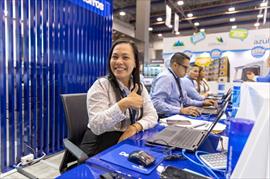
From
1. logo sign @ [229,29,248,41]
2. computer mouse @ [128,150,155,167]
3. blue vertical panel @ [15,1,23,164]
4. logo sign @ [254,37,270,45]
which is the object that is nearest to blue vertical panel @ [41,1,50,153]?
blue vertical panel @ [15,1,23,164]

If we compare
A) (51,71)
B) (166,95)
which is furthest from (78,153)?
(51,71)

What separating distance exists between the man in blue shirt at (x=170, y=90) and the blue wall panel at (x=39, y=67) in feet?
4.78

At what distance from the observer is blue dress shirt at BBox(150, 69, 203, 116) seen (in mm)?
2381

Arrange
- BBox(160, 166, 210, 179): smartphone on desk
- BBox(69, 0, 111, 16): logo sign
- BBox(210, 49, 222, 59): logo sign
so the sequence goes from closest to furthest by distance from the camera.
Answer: BBox(160, 166, 210, 179): smartphone on desk → BBox(69, 0, 111, 16): logo sign → BBox(210, 49, 222, 59): logo sign

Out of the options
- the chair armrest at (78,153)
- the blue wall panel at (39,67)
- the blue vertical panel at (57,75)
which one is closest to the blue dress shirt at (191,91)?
the blue wall panel at (39,67)

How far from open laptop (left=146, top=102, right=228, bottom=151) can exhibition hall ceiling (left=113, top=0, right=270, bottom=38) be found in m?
6.77

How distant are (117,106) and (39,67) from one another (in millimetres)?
1931

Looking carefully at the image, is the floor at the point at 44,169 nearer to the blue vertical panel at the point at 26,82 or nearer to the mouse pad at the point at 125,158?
the blue vertical panel at the point at 26,82

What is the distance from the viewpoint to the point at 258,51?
5.91 m

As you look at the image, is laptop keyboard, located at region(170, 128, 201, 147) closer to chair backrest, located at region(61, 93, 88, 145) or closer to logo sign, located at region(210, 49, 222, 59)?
chair backrest, located at region(61, 93, 88, 145)

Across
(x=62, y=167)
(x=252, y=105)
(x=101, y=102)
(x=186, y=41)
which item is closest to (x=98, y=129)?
(x=101, y=102)

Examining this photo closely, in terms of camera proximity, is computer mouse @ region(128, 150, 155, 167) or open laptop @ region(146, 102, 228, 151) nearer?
computer mouse @ region(128, 150, 155, 167)

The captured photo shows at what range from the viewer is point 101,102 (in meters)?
1.38

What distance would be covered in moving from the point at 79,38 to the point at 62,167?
96.4 inches
